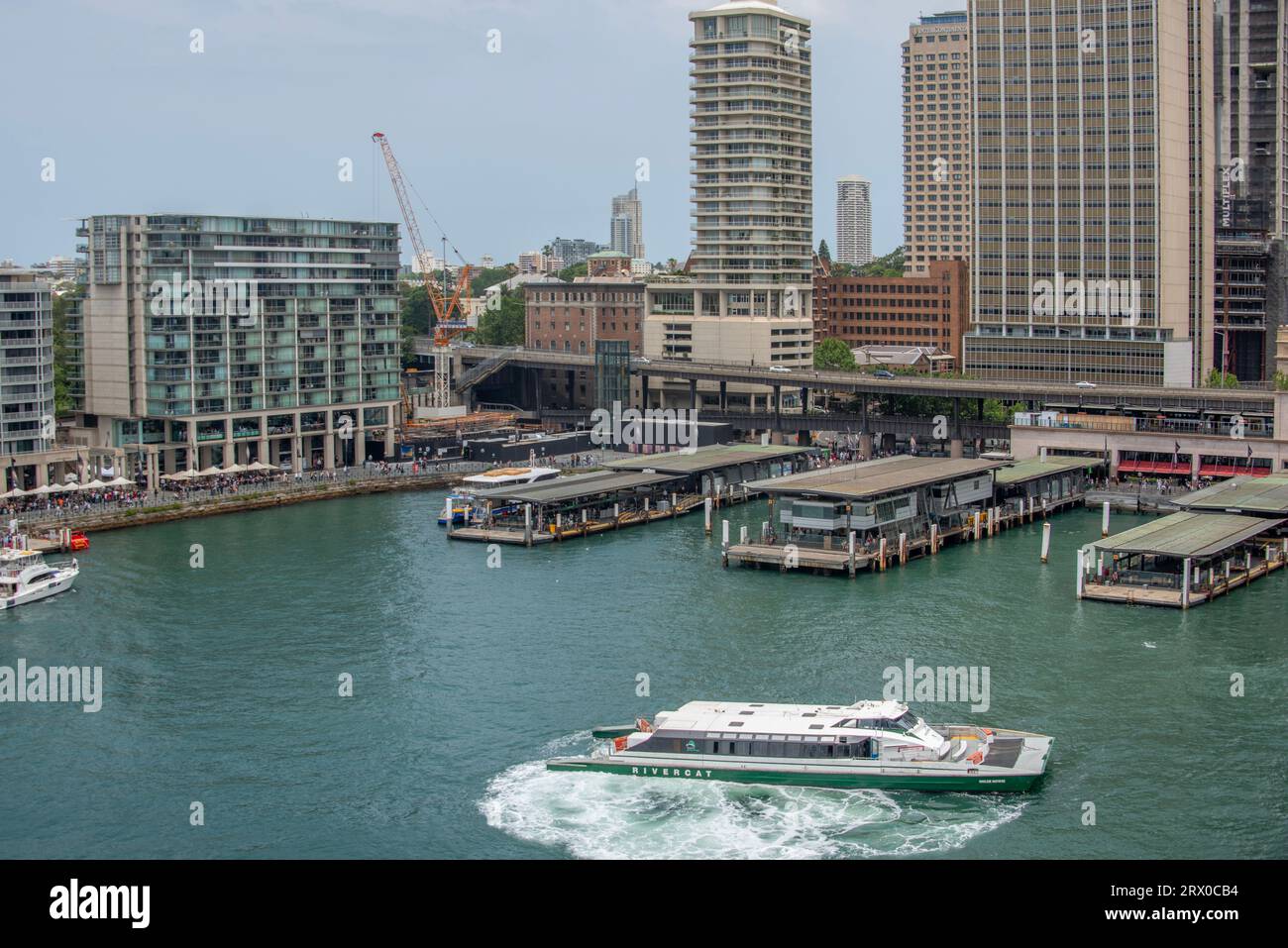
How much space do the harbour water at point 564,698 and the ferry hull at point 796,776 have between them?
1.04 ft

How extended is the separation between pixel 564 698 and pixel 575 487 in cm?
3464

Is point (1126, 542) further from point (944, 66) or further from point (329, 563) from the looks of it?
point (944, 66)

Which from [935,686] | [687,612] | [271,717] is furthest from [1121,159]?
[271,717]

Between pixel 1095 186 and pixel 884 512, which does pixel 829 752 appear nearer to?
pixel 884 512

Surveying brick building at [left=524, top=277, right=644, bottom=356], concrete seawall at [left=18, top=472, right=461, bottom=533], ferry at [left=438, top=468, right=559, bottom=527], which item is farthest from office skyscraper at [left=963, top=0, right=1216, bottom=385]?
concrete seawall at [left=18, top=472, right=461, bottom=533]

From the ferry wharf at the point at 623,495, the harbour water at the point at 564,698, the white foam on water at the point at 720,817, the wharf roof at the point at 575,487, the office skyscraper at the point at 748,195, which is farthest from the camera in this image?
the office skyscraper at the point at 748,195

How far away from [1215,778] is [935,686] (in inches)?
390

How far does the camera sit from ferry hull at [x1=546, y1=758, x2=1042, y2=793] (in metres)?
40.0

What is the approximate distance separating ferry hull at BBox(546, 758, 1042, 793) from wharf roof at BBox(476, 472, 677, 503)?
1441 inches

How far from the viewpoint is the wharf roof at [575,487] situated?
78625 mm

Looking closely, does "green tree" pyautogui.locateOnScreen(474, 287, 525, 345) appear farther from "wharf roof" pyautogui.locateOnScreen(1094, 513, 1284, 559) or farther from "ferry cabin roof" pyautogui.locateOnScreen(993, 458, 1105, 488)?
"wharf roof" pyautogui.locateOnScreen(1094, 513, 1284, 559)

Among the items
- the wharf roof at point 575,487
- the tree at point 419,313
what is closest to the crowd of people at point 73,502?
the wharf roof at point 575,487

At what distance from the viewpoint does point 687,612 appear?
194 feet

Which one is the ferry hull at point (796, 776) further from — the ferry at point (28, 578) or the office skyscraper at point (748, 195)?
the office skyscraper at point (748, 195)
